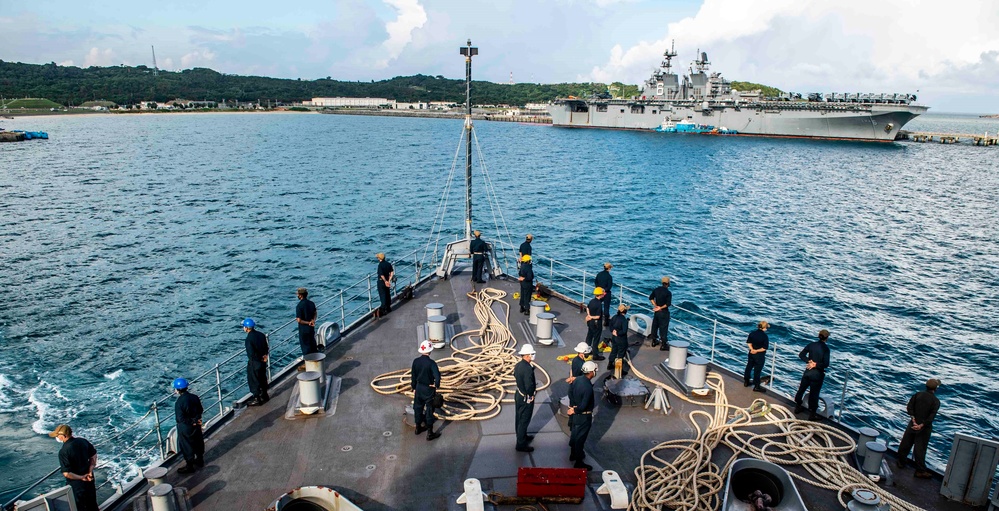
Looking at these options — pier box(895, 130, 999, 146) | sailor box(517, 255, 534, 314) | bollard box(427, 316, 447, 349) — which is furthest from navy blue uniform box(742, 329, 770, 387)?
pier box(895, 130, 999, 146)

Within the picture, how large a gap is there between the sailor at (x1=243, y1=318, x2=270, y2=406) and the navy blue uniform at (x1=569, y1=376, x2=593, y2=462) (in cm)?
609

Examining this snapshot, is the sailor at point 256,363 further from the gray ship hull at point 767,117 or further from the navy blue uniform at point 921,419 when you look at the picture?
the gray ship hull at point 767,117

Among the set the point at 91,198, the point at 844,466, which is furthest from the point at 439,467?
the point at 91,198

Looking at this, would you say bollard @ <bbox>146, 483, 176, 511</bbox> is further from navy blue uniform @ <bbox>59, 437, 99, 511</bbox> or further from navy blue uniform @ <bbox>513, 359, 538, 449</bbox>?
navy blue uniform @ <bbox>513, 359, 538, 449</bbox>

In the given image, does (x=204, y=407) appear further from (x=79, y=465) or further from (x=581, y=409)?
(x=581, y=409)

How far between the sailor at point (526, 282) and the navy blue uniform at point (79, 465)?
10151mm

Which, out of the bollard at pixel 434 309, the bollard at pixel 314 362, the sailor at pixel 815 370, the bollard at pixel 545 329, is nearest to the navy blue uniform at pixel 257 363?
the bollard at pixel 314 362

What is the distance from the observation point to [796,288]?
32312 millimetres

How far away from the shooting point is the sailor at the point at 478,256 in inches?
725

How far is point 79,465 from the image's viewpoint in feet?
25.8

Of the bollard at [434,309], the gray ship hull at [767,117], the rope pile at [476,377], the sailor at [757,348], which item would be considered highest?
the gray ship hull at [767,117]

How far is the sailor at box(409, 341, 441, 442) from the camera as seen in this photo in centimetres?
995

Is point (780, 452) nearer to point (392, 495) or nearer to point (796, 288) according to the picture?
point (392, 495)

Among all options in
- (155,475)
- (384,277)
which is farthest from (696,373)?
(155,475)
